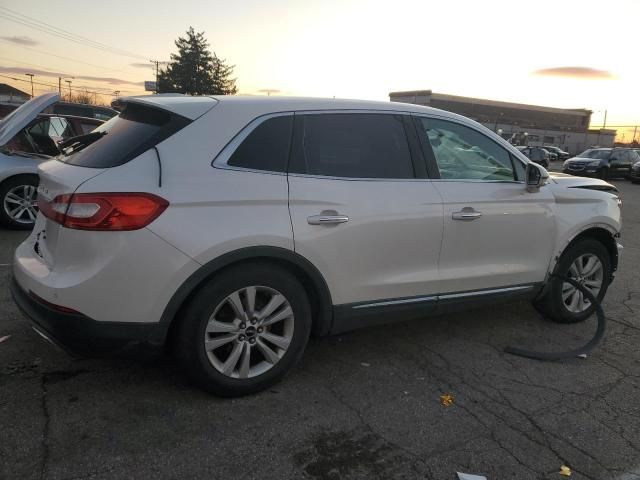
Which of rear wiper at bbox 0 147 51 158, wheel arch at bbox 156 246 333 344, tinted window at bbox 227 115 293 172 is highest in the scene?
tinted window at bbox 227 115 293 172

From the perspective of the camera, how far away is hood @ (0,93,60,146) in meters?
5.85

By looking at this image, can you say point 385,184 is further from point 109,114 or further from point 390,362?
point 109,114

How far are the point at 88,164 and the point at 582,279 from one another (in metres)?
4.10

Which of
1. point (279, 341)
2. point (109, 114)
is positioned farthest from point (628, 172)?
point (279, 341)

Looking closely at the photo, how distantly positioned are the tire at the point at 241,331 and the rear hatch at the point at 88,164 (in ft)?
2.29

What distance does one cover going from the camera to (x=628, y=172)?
87.4 ft

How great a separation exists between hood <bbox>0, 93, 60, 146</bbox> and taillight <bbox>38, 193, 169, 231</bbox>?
3731mm

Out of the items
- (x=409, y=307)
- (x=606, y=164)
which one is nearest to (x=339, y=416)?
(x=409, y=307)

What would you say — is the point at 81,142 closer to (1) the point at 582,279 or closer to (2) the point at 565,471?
(2) the point at 565,471

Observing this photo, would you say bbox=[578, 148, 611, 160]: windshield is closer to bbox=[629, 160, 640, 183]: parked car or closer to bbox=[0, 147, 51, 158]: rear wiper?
bbox=[629, 160, 640, 183]: parked car

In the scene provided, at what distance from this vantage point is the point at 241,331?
3.06m

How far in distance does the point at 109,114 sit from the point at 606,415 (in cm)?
1064

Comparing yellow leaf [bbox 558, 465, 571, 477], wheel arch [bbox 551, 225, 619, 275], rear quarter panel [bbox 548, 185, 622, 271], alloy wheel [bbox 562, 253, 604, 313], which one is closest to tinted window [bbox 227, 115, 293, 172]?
yellow leaf [bbox 558, 465, 571, 477]

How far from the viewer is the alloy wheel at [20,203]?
7.47m
